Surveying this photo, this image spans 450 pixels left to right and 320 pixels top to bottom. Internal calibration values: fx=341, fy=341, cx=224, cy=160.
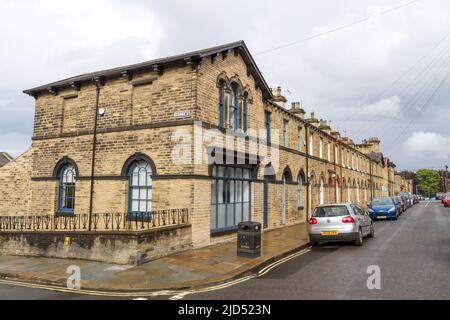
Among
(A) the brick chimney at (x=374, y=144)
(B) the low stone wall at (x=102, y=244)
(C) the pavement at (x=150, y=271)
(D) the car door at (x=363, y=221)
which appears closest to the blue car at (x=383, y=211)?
(D) the car door at (x=363, y=221)

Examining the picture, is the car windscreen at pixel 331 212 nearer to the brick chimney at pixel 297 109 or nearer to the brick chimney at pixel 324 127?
the brick chimney at pixel 297 109

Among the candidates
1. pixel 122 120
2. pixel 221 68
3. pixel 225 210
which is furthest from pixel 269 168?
pixel 122 120

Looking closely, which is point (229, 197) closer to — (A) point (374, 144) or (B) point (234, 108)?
(B) point (234, 108)

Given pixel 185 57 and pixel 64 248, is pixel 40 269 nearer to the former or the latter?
pixel 64 248

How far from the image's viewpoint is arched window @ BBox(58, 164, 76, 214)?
577 inches

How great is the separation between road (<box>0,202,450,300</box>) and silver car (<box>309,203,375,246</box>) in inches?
25.6

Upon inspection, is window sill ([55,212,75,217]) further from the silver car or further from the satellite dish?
the silver car

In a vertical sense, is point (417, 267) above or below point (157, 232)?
below

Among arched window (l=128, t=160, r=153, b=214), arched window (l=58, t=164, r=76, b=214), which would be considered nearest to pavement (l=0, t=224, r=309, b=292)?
arched window (l=128, t=160, r=153, b=214)

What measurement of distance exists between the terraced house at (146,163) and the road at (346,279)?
331 centimetres

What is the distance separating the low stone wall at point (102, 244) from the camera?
917 centimetres

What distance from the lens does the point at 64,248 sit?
10.1 m
